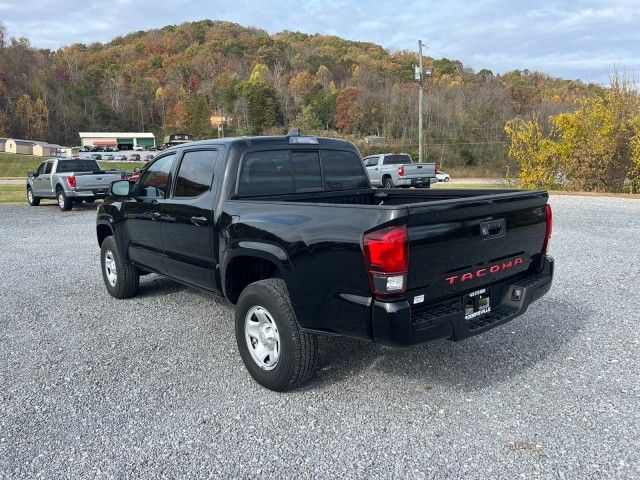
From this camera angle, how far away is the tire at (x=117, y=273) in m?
6.14

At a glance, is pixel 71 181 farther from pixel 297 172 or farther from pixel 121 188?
pixel 297 172

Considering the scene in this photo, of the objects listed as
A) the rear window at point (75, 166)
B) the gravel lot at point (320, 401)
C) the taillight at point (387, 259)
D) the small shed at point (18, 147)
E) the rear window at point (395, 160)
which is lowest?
the gravel lot at point (320, 401)

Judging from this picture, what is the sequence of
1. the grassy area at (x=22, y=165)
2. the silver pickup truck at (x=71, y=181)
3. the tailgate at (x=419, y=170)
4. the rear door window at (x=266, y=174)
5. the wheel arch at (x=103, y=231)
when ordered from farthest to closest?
the grassy area at (x=22, y=165)
the tailgate at (x=419, y=170)
the silver pickup truck at (x=71, y=181)
the wheel arch at (x=103, y=231)
the rear door window at (x=266, y=174)

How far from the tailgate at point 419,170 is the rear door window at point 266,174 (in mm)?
18810

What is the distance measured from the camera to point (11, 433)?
128 inches

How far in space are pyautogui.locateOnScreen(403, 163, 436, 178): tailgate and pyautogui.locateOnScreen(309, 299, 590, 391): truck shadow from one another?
1823 centimetres

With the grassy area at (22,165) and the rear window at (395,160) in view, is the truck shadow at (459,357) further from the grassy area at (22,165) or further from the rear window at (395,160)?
the grassy area at (22,165)

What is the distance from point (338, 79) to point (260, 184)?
118745 millimetres

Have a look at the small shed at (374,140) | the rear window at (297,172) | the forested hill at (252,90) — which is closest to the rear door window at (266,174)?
the rear window at (297,172)

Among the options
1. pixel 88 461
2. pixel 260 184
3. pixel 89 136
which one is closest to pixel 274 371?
pixel 88 461

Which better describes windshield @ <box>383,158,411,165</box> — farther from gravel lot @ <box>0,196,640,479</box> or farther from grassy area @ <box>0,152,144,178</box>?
grassy area @ <box>0,152,144,178</box>

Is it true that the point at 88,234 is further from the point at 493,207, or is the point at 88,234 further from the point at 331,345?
the point at 493,207

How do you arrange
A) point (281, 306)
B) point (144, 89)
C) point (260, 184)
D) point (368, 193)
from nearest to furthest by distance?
1. point (281, 306)
2. point (260, 184)
3. point (368, 193)
4. point (144, 89)

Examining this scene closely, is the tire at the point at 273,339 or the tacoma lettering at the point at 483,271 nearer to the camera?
the tacoma lettering at the point at 483,271
